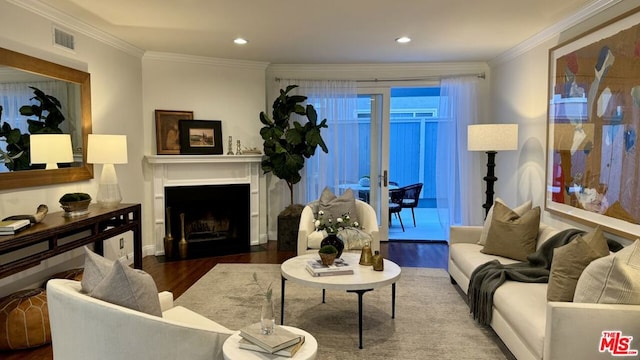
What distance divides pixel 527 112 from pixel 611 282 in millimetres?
2968

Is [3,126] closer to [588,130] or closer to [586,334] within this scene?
[586,334]

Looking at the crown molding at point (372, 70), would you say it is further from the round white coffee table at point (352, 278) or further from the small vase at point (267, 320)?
the small vase at point (267, 320)

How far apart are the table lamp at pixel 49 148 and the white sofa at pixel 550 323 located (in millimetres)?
→ 3519

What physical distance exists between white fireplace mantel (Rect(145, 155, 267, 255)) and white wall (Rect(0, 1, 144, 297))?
24 centimetres

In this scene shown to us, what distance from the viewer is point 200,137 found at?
552 centimetres

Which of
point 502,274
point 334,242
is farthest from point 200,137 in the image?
point 502,274

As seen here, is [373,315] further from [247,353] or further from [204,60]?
[204,60]

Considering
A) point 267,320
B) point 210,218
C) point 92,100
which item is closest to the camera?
point 267,320

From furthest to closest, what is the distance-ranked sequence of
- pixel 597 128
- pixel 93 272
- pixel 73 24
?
1. pixel 73 24
2. pixel 597 128
3. pixel 93 272

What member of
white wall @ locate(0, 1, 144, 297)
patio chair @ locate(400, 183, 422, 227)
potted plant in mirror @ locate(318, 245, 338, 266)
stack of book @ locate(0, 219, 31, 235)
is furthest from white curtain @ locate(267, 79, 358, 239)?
stack of book @ locate(0, 219, 31, 235)

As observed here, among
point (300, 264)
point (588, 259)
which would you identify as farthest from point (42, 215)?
point (588, 259)

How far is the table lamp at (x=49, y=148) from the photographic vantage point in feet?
10.7

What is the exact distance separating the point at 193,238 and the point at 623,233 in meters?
4.81

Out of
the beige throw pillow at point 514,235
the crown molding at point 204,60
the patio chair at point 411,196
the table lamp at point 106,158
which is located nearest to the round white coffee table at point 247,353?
the beige throw pillow at point 514,235
